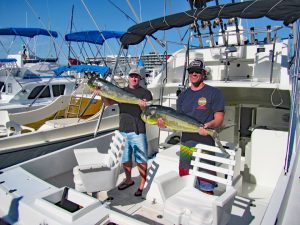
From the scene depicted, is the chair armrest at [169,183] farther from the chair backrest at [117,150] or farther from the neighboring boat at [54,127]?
the neighboring boat at [54,127]

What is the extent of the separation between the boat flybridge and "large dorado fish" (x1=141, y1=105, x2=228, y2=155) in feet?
0.91

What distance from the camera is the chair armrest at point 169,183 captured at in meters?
2.59

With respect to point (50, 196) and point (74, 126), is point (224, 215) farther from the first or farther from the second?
point (74, 126)

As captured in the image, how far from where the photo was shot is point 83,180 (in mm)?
2994

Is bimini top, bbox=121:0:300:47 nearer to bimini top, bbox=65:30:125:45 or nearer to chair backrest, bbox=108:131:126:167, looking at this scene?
chair backrest, bbox=108:131:126:167

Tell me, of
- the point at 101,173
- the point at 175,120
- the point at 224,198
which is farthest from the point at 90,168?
the point at 224,198

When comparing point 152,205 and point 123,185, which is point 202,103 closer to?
point 152,205

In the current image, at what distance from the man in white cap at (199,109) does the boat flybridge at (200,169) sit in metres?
0.12

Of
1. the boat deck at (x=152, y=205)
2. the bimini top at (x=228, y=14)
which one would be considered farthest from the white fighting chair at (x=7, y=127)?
the bimini top at (x=228, y=14)

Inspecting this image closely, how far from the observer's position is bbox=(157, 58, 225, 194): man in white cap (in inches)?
111

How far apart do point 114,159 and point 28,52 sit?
18796 millimetres

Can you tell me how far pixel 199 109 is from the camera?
2883 mm

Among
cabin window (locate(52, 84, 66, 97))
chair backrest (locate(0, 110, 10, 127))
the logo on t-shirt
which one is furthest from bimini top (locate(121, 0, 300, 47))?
cabin window (locate(52, 84, 66, 97))

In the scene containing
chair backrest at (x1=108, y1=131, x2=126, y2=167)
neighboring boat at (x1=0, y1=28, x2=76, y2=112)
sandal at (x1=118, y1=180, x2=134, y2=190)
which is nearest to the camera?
chair backrest at (x1=108, y1=131, x2=126, y2=167)
